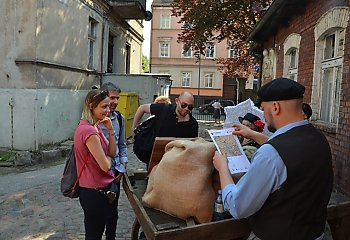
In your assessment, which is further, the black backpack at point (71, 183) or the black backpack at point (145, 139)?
the black backpack at point (145, 139)

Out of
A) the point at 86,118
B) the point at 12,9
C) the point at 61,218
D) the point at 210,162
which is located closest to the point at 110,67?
the point at 12,9

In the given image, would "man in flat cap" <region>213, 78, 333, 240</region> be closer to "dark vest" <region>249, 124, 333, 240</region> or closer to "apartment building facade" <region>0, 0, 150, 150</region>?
"dark vest" <region>249, 124, 333, 240</region>

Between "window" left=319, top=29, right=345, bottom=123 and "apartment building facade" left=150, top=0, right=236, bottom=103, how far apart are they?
108 feet

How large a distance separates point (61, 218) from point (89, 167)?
7.57 feet

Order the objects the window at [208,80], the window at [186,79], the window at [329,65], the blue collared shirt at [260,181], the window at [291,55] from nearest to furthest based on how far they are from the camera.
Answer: the blue collared shirt at [260,181] < the window at [329,65] < the window at [291,55] < the window at [208,80] < the window at [186,79]

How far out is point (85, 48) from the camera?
11531 millimetres

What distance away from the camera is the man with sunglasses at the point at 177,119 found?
12.9 ft

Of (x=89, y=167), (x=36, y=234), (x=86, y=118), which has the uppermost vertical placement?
(x=86, y=118)

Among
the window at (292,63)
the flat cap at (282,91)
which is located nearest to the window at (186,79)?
the window at (292,63)

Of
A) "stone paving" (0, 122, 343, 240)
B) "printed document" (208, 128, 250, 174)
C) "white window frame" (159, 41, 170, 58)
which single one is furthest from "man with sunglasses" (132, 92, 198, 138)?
"white window frame" (159, 41, 170, 58)

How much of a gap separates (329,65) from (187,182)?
465 cm

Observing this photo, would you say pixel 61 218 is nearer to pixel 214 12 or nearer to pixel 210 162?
pixel 210 162

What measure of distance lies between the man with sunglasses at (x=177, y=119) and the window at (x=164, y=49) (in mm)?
37634

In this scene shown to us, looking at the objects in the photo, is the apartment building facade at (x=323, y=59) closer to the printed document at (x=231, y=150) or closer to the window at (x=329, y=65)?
the window at (x=329, y=65)
